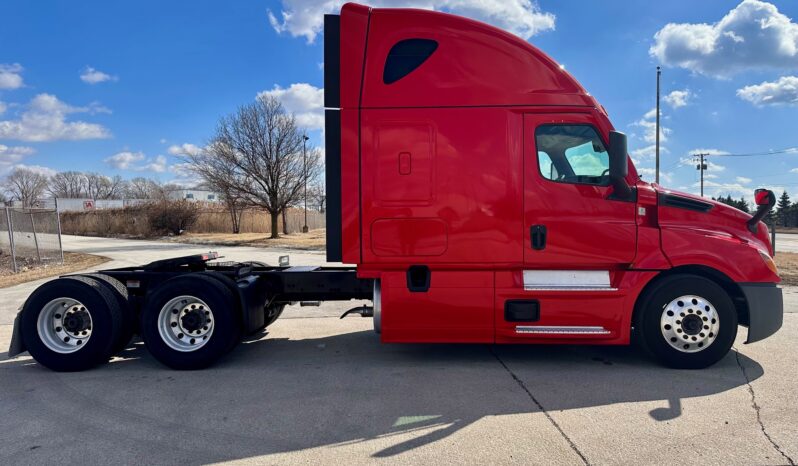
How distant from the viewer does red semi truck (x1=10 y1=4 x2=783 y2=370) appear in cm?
457

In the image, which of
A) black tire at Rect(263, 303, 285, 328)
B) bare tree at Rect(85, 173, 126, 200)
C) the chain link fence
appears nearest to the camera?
black tire at Rect(263, 303, 285, 328)

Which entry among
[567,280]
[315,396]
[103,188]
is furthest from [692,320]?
[103,188]

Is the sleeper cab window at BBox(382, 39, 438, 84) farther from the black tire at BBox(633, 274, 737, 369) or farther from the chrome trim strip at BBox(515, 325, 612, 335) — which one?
the black tire at BBox(633, 274, 737, 369)

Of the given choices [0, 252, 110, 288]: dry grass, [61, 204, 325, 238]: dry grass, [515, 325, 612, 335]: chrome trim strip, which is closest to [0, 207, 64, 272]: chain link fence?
[0, 252, 110, 288]: dry grass

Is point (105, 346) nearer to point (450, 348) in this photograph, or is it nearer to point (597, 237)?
point (450, 348)

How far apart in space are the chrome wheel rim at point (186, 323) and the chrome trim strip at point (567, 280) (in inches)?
134

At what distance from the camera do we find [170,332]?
194 inches

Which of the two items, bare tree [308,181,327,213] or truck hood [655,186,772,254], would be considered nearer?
truck hood [655,186,772,254]

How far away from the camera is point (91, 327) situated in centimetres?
492

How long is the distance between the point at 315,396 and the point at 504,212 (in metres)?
2.50

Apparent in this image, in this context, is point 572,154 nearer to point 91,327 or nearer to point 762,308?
point 762,308

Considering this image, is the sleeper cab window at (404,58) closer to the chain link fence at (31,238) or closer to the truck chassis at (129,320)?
the truck chassis at (129,320)

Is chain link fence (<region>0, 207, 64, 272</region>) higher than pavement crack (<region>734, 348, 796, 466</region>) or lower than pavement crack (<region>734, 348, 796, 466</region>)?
higher

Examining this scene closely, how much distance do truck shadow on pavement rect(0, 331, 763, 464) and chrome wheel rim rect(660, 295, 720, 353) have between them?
13.3 inches
